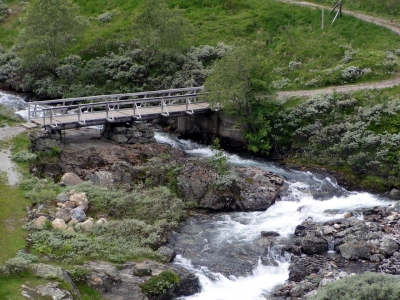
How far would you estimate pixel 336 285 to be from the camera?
22703mm

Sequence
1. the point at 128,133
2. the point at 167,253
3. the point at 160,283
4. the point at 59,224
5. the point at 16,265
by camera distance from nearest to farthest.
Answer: the point at 16,265, the point at 160,283, the point at 167,253, the point at 59,224, the point at 128,133

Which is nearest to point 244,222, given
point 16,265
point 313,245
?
point 313,245

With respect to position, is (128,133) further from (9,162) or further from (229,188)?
(229,188)

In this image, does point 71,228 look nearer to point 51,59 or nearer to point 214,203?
point 214,203

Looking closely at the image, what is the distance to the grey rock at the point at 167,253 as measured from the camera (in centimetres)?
2755

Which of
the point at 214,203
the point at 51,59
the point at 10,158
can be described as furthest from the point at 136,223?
the point at 51,59

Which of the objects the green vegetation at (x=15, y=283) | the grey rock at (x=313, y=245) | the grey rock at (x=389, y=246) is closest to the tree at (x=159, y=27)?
the grey rock at (x=313, y=245)

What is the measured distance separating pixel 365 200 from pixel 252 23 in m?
29.7

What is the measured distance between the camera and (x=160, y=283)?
24.8 metres

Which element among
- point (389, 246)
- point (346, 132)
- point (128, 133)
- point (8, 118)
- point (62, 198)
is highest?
point (8, 118)

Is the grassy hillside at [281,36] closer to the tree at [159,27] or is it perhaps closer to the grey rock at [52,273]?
the tree at [159,27]

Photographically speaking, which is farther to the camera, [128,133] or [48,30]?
[48,30]

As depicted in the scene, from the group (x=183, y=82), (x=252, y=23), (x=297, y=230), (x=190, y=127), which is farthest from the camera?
(x=252, y=23)

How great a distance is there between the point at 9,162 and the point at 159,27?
23.1 m
